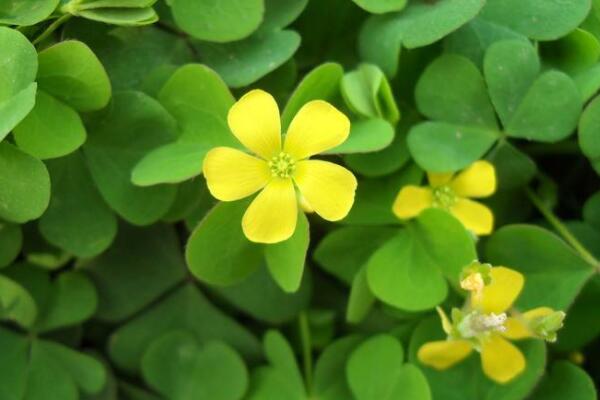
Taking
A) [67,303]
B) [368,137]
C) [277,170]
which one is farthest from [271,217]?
[67,303]

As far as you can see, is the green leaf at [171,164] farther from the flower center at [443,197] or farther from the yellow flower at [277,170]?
the flower center at [443,197]

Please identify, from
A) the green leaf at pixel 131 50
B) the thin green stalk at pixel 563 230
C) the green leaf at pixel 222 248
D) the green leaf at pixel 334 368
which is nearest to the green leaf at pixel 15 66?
the green leaf at pixel 131 50

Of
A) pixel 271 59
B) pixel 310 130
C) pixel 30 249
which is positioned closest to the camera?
pixel 310 130

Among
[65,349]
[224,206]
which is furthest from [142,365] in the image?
[224,206]

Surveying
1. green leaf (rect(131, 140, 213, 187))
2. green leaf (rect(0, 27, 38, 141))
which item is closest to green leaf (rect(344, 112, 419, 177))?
green leaf (rect(131, 140, 213, 187))

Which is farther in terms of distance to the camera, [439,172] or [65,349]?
[65,349]

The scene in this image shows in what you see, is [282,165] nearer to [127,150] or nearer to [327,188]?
[327,188]

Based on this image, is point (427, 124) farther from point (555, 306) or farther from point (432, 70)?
point (555, 306)

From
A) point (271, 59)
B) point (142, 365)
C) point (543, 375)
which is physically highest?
point (271, 59)
